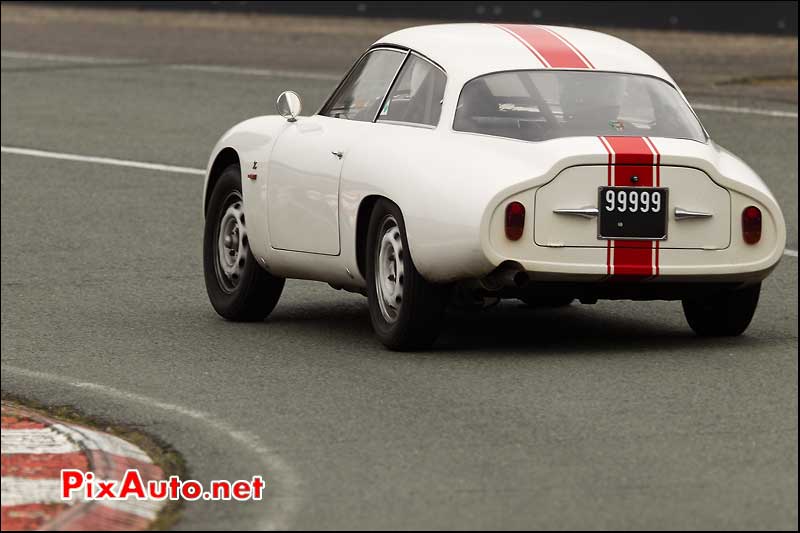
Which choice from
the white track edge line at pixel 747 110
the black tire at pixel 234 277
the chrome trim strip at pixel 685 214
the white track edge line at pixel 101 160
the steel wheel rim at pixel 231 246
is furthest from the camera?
the white track edge line at pixel 747 110

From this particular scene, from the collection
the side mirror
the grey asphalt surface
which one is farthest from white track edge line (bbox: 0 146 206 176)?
the side mirror

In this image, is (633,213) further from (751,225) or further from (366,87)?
(366,87)

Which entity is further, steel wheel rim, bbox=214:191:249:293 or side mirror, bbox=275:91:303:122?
steel wheel rim, bbox=214:191:249:293

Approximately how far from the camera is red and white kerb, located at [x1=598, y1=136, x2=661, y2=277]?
8.85 meters

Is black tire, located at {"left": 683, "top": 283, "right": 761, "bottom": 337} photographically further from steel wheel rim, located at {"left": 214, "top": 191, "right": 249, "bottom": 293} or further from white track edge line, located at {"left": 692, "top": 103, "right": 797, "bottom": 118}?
white track edge line, located at {"left": 692, "top": 103, "right": 797, "bottom": 118}

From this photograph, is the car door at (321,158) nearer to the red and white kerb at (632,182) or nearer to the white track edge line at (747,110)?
the red and white kerb at (632,182)

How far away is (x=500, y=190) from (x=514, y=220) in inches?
6.2

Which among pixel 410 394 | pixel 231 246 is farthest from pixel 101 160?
pixel 410 394

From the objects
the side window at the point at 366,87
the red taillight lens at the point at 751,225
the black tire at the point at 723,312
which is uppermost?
the side window at the point at 366,87

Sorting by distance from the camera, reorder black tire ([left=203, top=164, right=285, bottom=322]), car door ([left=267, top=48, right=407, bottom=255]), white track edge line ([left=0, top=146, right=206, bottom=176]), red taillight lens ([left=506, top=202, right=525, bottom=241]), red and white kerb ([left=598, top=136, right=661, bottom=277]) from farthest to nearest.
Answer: white track edge line ([left=0, top=146, right=206, bottom=176]) → black tire ([left=203, top=164, right=285, bottom=322]) → car door ([left=267, top=48, right=407, bottom=255]) → red and white kerb ([left=598, top=136, right=661, bottom=277]) → red taillight lens ([left=506, top=202, right=525, bottom=241])

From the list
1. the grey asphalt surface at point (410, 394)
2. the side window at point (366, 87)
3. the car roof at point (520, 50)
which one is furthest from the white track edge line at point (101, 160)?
the car roof at point (520, 50)

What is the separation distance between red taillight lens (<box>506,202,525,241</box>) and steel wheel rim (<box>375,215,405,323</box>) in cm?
62

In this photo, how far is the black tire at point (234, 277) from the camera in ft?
34.4

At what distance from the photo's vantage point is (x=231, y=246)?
10.7 m
